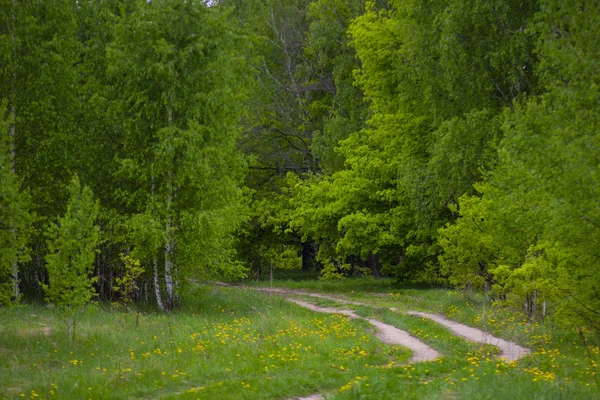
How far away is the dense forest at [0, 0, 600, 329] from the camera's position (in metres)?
13.6

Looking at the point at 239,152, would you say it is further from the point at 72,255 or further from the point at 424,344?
the point at 424,344

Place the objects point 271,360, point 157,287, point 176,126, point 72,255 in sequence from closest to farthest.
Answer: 1. point 271,360
2. point 72,255
3. point 176,126
4. point 157,287

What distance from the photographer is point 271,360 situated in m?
11.9

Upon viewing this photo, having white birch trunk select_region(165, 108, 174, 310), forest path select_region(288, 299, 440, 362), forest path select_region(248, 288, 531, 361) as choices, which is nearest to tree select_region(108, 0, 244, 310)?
white birch trunk select_region(165, 108, 174, 310)

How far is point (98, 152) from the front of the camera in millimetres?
21500

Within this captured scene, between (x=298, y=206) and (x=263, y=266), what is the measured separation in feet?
34.6

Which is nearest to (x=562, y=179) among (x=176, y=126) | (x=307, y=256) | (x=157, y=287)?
(x=176, y=126)

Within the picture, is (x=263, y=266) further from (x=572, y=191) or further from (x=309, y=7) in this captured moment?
(x=572, y=191)

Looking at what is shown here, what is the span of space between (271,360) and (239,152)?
1270cm

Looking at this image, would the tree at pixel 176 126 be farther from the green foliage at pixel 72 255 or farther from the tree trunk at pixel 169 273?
the green foliage at pixel 72 255

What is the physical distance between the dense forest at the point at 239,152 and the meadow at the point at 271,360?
997 mm

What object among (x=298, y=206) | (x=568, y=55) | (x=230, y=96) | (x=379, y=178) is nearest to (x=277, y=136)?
(x=298, y=206)

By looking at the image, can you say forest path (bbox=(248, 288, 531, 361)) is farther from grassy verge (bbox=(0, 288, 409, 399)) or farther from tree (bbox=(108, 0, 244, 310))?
tree (bbox=(108, 0, 244, 310))

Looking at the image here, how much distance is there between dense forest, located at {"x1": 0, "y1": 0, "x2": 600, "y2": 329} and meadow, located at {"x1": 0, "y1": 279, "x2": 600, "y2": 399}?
100 cm
